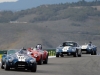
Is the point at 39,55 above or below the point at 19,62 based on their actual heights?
above

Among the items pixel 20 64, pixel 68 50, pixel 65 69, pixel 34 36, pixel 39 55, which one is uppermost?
pixel 34 36

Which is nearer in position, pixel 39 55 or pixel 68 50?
pixel 39 55

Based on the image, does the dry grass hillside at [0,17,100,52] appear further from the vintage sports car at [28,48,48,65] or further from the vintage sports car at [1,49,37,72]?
the vintage sports car at [1,49,37,72]

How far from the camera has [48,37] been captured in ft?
391

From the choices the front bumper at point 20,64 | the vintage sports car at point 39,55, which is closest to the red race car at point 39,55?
the vintage sports car at point 39,55

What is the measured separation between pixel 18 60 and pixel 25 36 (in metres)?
A: 94.1

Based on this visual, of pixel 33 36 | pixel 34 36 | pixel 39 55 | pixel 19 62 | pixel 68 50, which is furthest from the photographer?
pixel 33 36

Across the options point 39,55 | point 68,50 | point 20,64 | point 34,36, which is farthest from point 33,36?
point 20,64

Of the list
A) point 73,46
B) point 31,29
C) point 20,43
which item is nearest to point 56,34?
point 31,29

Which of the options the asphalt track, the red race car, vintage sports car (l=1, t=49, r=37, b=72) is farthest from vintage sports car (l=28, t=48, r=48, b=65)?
vintage sports car (l=1, t=49, r=37, b=72)

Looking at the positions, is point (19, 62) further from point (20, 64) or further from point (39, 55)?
point (39, 55)

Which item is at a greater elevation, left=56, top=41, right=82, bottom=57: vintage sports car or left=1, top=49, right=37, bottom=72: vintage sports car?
left=56, top=41, right=82, bottom=57: vintage sports car

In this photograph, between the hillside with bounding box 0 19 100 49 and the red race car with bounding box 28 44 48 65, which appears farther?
the hillside with bounding box 0 19 100 49

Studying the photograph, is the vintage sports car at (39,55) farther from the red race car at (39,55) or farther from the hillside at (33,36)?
the hillside at (33,36)
